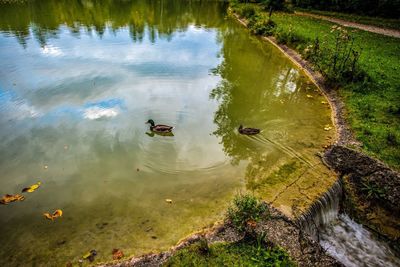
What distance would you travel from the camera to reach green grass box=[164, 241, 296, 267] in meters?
5.84

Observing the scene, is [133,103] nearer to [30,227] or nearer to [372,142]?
[30,227]

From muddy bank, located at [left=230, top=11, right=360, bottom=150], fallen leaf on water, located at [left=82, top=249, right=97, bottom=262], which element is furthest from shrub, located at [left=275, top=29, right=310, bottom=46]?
fallen leaf on water, located at [left=82, top=249, right=97, bottom=262]

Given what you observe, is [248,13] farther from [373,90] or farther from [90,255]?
[90,255]

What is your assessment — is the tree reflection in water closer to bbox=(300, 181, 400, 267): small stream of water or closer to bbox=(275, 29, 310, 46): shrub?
bbox=(300, 181, 400, 267): small stream of water

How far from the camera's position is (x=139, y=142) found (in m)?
10.2

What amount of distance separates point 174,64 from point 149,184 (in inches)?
417

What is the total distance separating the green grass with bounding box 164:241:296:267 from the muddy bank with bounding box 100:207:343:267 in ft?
0.72

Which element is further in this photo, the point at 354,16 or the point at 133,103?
the point at 354,16

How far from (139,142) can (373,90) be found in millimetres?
10821

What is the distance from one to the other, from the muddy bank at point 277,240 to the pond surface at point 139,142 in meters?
0.38

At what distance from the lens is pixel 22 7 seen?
110ft

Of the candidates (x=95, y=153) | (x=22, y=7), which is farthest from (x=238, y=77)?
(x=22, y=7)

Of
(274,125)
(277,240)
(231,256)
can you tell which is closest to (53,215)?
(231,256)

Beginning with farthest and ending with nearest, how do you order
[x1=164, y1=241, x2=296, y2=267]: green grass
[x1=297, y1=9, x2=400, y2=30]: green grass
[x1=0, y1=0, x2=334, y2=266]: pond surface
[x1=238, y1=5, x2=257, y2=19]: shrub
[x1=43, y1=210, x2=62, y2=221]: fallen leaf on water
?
[x1=238, y1=5, x2=257, y2=19]: shrub < [x1=297, y1=9, x2=400, y2=30]: green grass < [x1=43, y1=210, x2=62, y2=221]: fallen leaf on water < [x1=0, y1=0, x2=334, y2=266]: pond surface < [x1=164, y1=241, x2=296, y2=267]: green grass
